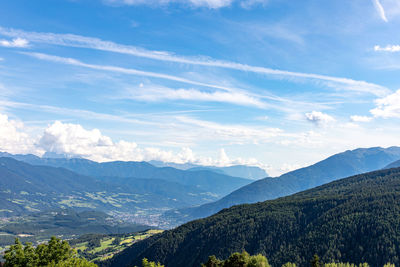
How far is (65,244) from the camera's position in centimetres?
9638

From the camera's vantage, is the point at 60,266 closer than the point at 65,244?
Yes

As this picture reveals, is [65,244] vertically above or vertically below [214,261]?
above

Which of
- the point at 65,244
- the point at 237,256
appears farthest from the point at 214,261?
the point at 65,244

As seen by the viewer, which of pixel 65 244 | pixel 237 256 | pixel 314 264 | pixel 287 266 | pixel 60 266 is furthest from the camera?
pixel 287 266

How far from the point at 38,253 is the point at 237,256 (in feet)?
199

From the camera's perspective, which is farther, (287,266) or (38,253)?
(287,266)

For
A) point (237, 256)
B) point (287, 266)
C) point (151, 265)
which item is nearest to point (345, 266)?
point (287, 266)

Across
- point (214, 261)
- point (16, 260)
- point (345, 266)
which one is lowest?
point (345, 266)

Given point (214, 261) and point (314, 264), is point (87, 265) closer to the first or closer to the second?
point (214, 261)

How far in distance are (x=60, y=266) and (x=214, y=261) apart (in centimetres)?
4429

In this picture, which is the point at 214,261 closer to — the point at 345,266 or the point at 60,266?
the point at 60,266

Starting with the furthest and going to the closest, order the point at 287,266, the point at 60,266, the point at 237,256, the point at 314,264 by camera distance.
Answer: the point at 287,266 → the point at 237,256 → the point at 60,266 → the point at 314,264

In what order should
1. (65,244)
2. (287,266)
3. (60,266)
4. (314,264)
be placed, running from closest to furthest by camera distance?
(314,264)
(60,266)
(65,244)
(287,266)

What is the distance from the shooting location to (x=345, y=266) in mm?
196750
